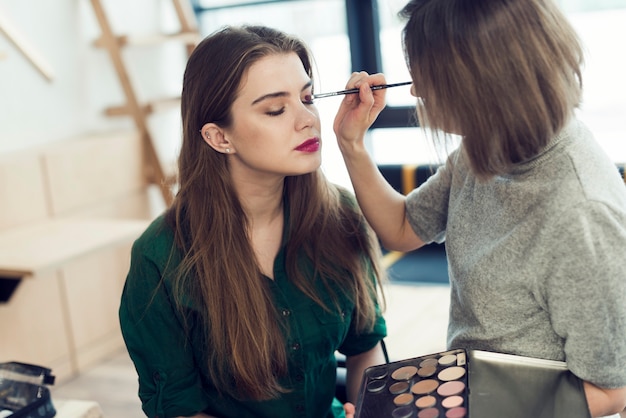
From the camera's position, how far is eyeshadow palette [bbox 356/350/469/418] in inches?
37.1

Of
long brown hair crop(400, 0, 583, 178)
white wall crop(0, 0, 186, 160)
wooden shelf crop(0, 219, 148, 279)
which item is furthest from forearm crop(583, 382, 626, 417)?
white wall crop(0, 0, 186, 160)

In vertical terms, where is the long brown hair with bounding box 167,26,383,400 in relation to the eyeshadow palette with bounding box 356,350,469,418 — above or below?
above

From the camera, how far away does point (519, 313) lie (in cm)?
105

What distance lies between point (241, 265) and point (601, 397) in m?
0.60

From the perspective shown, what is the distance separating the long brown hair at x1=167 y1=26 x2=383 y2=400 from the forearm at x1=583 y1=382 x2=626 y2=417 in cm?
49

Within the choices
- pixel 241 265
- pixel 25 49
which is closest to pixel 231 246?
pixel 241 265

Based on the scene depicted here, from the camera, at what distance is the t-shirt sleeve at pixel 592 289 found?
93cm

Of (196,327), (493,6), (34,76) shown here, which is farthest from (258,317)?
(34,76)

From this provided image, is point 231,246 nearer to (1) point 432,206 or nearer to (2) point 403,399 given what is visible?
(1) point 432,206

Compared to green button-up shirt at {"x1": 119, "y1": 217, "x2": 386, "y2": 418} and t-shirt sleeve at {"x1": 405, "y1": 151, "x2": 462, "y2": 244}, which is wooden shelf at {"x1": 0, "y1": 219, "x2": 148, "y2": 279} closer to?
green button-up shirt at {"x1": 119, "y1": 217, "x2": 386, "y2": 418}

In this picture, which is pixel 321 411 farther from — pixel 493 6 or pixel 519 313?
pixel 493 6

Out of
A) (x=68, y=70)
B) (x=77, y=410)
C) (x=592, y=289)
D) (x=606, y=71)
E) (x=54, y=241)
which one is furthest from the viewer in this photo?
(x=68, y=70)

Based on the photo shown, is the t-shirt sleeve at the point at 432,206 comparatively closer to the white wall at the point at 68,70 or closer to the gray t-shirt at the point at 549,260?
the gray t-shirt at the point at 549,260

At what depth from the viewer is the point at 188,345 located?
129 centimetres
